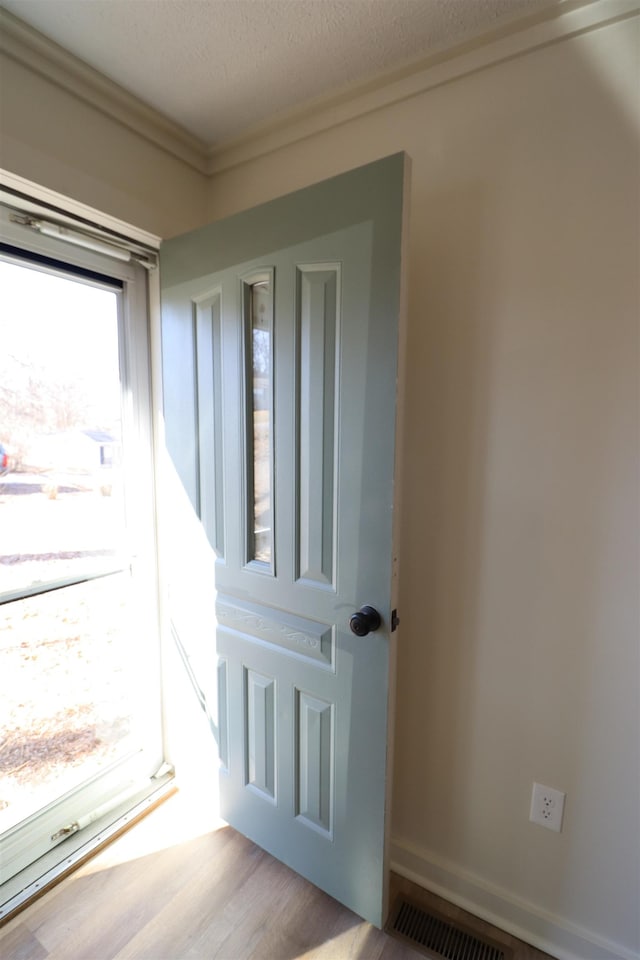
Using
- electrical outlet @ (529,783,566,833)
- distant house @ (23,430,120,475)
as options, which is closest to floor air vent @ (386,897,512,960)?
electrical outlet @ (529,783,566,833)

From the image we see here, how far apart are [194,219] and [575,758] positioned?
2.10m

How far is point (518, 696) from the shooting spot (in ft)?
3.91

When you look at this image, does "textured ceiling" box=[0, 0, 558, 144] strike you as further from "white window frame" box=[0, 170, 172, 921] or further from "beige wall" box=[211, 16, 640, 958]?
"white window frame" box=[0, 170, 172, 921]

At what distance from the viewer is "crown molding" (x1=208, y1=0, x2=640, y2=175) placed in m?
0.99

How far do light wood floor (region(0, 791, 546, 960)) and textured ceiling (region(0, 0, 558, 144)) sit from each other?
243cm

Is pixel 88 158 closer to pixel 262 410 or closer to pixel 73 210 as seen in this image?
pixel 73 210

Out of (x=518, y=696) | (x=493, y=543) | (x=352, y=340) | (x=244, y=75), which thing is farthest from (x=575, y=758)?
(x=244, y=75)

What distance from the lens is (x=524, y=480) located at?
115 cm

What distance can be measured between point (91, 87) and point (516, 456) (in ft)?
5.25

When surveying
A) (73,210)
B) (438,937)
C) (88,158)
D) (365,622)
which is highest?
(88,158)

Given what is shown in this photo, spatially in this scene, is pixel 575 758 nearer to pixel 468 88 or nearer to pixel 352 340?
pixel 352 340

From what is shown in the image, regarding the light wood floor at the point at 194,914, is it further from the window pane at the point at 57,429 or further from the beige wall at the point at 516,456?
the window pane at the point at 57,429

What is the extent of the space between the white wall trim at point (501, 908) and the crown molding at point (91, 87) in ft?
8.11

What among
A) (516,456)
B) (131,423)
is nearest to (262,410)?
(131,423)
